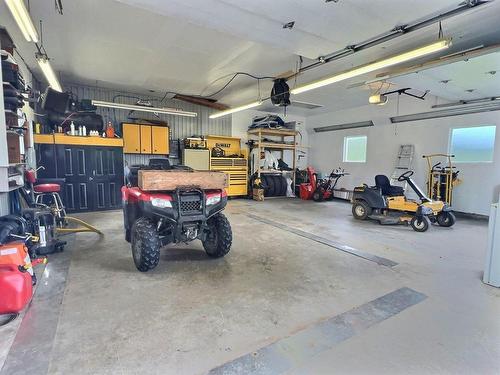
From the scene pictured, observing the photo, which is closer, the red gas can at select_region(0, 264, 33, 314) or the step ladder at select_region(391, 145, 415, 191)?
the red gas can at select_region(0, 264, 33, 314)

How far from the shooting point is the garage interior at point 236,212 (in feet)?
6.13

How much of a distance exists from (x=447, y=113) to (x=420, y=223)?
11.2 ft

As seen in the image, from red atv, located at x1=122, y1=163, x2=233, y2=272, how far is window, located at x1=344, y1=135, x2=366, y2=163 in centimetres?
691

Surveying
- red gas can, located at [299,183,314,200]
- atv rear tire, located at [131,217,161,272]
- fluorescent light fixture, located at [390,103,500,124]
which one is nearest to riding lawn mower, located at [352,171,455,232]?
fluorescent light fixture, located at [390,103,500,124]

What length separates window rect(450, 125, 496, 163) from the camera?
19.7 ft

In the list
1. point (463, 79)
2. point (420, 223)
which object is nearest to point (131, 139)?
point (420, 223)

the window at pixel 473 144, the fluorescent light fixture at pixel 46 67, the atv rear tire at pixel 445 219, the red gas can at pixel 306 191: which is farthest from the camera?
the red gas can at pixel 306 191

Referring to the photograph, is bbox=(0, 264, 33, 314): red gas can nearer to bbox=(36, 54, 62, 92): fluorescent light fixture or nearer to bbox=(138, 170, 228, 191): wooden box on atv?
bbox=(138, 170, 228, 191): wooden box on atv

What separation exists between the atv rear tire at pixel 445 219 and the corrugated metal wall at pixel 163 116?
21.4 ft

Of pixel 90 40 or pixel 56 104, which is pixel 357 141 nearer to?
pixel 90 40

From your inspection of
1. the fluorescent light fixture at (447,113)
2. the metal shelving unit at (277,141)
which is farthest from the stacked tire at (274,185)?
the fluorescent light fixture at (447,113)

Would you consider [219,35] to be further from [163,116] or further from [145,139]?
[163,116]

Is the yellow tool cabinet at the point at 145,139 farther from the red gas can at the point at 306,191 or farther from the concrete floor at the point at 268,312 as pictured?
the red gas can at the point at 306,191

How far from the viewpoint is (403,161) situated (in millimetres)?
7480
